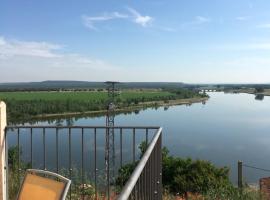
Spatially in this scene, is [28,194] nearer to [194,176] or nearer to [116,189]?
[116,189]

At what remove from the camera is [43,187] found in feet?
8.38

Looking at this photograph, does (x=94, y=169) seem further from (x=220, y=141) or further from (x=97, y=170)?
(x=220, y=141)

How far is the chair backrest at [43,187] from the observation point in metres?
2.39

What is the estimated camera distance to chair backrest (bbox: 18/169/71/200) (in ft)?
7.84

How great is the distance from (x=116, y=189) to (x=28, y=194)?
2290mm

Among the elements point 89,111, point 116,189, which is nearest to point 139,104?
point 89,111

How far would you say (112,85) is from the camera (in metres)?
27.5

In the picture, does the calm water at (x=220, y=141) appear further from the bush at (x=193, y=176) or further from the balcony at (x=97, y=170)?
the balcony at (x=97, y=170)

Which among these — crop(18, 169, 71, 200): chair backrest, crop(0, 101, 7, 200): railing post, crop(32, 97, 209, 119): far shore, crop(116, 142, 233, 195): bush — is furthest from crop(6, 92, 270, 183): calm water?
crop(32, 97, 209, 119): far shore

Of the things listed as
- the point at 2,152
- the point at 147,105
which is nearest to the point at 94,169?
the point at 2,152

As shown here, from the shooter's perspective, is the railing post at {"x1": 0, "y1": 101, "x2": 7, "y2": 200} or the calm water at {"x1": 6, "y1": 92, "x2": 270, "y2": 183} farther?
the calm water at {"x1": 6, "y1": 92, "x2": 270, "y2": 183}

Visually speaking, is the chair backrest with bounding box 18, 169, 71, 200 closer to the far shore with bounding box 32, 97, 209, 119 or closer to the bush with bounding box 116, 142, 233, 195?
the bush with bounding box 116, 142, 233, 195

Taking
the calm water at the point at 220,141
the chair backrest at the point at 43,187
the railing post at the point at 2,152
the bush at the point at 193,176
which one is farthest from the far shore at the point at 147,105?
the chair backrest at the point at 43,187

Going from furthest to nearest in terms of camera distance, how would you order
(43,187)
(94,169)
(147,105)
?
(147,105) → (94,169) → (43,187)
